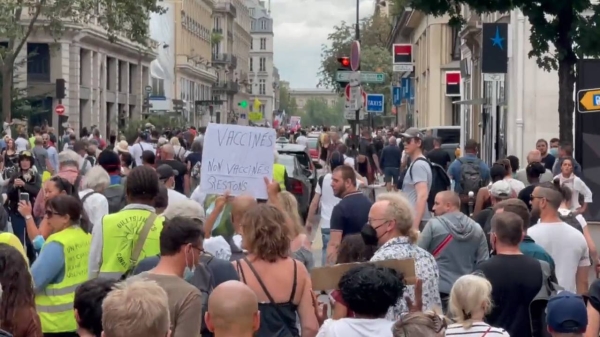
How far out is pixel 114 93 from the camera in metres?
72.0

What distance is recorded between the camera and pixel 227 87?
429ft

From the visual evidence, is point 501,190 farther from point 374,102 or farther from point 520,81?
point 374,102

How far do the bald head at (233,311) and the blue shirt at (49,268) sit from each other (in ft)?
9.51

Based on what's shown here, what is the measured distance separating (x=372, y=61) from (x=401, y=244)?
6596cm

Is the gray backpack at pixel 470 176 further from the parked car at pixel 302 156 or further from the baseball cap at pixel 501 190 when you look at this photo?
the parked car at pixel 302 156

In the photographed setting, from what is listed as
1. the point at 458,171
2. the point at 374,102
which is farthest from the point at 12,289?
the point at 374,102

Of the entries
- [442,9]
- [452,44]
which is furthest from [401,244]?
[452,44]

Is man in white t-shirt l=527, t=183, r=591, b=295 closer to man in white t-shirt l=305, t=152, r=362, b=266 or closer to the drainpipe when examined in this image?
man in white t-shirt l=305, t=152, r=362, b=266

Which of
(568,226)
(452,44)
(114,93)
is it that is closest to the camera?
(568,226)

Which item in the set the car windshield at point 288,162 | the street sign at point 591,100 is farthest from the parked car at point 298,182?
the street sign at point 591,100

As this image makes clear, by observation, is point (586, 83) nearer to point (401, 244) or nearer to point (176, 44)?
point (401, 244)

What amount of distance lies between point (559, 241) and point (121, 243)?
3.41 meters

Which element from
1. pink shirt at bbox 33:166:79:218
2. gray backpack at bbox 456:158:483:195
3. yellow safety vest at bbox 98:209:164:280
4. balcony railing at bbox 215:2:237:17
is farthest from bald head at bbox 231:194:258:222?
balcony railing at bbox 215:2:237:17

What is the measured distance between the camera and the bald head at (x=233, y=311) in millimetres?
5027
